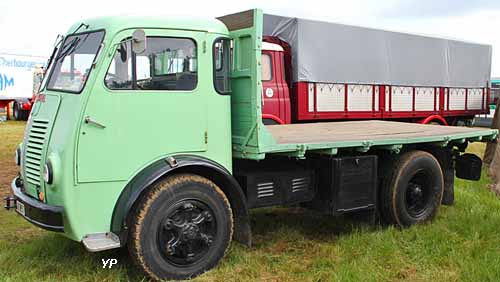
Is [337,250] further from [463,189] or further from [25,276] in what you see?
[463,189]

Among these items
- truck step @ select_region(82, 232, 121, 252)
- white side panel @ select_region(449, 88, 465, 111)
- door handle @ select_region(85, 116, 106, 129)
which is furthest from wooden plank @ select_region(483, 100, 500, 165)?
door handle @ select_region(85, 116, 106, 129)

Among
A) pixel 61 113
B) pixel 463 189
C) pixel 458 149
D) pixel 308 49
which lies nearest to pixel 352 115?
pixel 308 49

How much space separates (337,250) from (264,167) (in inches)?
44.3

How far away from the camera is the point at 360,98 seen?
1366 centimetres

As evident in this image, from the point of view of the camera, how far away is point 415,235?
624cm

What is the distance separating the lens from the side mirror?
4.58 metres

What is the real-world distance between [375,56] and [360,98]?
124 centimetres

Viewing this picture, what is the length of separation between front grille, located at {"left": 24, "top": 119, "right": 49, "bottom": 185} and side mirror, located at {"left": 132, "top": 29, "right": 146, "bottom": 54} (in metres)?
1.04

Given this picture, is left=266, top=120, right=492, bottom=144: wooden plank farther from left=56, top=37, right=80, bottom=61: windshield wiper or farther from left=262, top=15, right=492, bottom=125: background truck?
left=262, top=15, right=492, bottom=125: background truck

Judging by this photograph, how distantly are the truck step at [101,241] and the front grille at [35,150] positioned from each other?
75cm

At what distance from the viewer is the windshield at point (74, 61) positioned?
4.74 m

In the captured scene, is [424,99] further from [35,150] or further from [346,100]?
[35,150]

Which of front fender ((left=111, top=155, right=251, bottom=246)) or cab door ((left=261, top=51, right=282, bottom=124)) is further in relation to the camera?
cab door ((left=261, top=51, right=282, bottom=124))

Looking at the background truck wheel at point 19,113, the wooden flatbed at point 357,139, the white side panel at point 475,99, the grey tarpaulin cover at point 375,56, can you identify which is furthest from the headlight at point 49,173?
the background truck wheel at point 19,113
